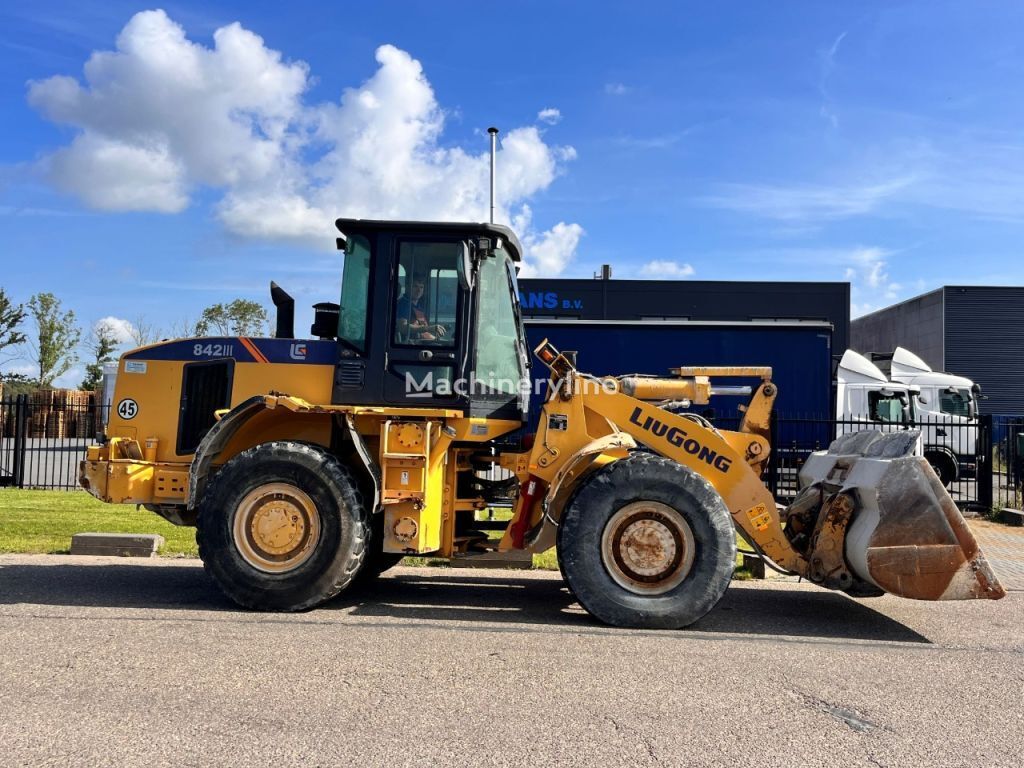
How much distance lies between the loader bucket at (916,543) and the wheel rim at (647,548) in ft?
4.16

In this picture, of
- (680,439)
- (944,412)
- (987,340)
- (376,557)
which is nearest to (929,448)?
(944,412)

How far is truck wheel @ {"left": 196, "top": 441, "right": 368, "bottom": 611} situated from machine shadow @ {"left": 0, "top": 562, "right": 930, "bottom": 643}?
265 mm

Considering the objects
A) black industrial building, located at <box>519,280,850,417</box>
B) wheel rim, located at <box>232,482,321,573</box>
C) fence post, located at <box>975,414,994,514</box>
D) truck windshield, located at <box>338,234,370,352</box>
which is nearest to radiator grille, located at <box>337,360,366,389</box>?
truck windshield, located at <box>338,234,370,352</box>

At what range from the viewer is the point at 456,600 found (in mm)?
7180

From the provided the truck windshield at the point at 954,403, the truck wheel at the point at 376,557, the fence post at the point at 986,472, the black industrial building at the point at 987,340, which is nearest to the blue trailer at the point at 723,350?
the fence post at the point at 986,472

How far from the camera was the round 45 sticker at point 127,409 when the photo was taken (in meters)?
7.21

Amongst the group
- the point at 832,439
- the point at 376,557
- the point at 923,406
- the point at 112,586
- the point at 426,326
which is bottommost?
the point at 112,586

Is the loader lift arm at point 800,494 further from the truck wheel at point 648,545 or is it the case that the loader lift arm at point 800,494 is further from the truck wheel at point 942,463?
the truck wheel at point 942,463

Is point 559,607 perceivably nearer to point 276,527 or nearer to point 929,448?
point 276,527

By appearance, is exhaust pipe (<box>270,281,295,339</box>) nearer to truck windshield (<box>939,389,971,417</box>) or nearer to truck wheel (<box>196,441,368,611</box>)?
truck wheel (<box>196,441,368,611</box>)

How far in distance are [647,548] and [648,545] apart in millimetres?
23

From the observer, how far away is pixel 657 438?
6.70 m

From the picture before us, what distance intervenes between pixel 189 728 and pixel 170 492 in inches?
132

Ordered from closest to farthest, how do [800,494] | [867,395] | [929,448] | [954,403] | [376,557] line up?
[800,494] → [376,557] → [929,448] → [867,395] → [954,403]
